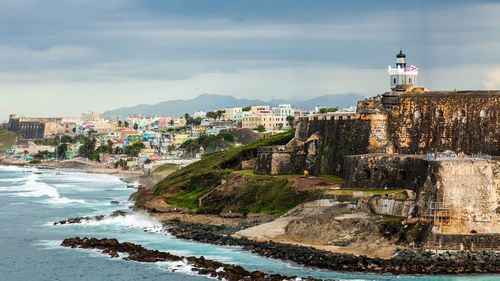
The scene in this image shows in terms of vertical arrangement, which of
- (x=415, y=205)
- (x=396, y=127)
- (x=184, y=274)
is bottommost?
(x=184, y=274)

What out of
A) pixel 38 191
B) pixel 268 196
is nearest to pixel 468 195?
pixel 268 196

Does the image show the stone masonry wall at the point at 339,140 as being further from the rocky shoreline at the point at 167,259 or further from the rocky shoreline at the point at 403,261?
the rocky shoreline at the point at 167,259

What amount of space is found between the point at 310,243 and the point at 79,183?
79.8 metres

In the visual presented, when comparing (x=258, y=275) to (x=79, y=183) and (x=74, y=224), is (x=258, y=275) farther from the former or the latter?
(x=79, y=183)

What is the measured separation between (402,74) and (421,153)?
752 cm

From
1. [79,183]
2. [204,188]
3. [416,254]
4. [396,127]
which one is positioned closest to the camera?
[416,254]

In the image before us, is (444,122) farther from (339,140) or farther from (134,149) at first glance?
(134,149)

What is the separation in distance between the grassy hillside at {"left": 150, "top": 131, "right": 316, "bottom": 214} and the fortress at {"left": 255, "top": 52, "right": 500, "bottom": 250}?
12.9ft

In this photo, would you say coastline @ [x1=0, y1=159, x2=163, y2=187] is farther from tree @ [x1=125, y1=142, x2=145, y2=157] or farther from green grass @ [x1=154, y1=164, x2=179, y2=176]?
tree @ [x1=125, y1=142, x2=145, y2=157]

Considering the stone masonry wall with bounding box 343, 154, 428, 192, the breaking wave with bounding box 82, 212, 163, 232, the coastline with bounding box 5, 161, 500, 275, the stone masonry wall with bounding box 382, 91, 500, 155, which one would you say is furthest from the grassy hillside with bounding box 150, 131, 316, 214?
the stone masonry wall with bounding box 382, 91, 500, 155

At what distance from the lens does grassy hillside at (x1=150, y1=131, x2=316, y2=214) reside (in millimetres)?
67062

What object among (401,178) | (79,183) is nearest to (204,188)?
(401,178)

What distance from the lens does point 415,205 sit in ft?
173

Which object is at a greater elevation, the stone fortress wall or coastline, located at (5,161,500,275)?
the stone fortress wall
